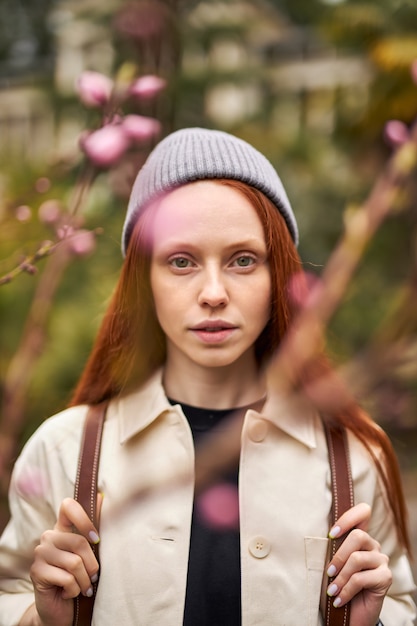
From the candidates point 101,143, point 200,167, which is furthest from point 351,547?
point 101,143

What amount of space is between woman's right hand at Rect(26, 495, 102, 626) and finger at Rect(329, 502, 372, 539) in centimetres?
41

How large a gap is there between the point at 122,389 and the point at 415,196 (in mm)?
3622

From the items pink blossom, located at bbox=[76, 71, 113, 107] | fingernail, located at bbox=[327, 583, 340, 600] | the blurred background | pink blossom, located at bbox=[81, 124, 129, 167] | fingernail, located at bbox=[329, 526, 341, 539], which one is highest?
the blurred background

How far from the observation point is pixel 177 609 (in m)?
1.24

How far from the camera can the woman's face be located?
126cm

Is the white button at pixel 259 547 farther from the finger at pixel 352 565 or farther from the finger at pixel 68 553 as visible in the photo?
the finger at pixel 68 553

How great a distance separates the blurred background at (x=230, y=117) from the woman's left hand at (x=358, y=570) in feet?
4.95

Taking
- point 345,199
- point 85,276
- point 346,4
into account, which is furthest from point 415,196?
point 85,276

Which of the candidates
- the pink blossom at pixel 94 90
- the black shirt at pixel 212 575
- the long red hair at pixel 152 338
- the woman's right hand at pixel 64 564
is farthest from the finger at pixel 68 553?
the pink blossom at pixel 94 90

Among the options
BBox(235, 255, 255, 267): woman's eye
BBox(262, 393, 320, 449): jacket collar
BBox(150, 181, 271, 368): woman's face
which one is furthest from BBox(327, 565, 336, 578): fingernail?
BBox(235, 255, 255, 267): woman's eye

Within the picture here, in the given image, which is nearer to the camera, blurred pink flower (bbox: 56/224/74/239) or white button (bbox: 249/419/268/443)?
blurred pink flower (bbox: 56/224/74/239)

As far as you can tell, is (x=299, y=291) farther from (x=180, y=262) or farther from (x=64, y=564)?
(x=64, y=564)

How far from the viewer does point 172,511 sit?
1.29 metres

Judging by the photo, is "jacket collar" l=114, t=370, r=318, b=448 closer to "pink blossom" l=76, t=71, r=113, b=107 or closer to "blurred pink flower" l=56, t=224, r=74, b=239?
"blurred pink flower" l=56, t=224, r=74, b=239
